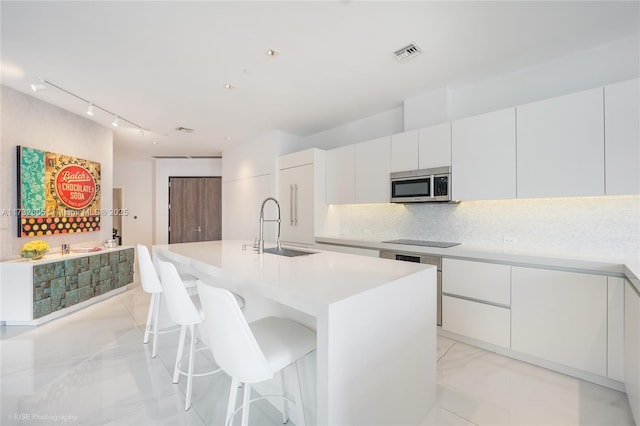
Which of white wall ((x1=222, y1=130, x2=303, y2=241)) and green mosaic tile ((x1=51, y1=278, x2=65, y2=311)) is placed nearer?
green mosaic tile ((x1=51, y1=278, x2=65, y2=311))

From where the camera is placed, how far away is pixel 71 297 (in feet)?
11.3

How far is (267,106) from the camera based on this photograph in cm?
346

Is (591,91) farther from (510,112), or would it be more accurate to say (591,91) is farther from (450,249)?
(450,249)

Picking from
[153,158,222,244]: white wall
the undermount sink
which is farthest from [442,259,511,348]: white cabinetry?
[153,158,222,244]: white wall

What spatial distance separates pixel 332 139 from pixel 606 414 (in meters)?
4.02

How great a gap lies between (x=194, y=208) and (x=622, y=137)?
7.16 meters

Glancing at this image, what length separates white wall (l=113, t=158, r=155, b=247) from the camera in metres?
6.99

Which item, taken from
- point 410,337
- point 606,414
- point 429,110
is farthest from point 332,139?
point 606,414

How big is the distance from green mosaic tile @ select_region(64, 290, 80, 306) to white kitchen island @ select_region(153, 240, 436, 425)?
2.87 m

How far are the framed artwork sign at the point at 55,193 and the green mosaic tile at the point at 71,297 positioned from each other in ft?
2.66

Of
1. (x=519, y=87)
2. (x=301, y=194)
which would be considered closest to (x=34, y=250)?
(x=301, y=194)

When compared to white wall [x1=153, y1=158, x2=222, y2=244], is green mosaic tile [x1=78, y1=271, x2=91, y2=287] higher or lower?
lower

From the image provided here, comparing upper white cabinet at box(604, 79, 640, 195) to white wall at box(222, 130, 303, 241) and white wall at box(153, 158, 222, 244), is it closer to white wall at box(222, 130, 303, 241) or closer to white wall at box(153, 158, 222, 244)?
white wall at box(222, 130, 303, 241)

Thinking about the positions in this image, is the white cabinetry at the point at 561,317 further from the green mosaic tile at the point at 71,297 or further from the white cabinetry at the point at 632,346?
the green mosaic tile at the point at 71,297
